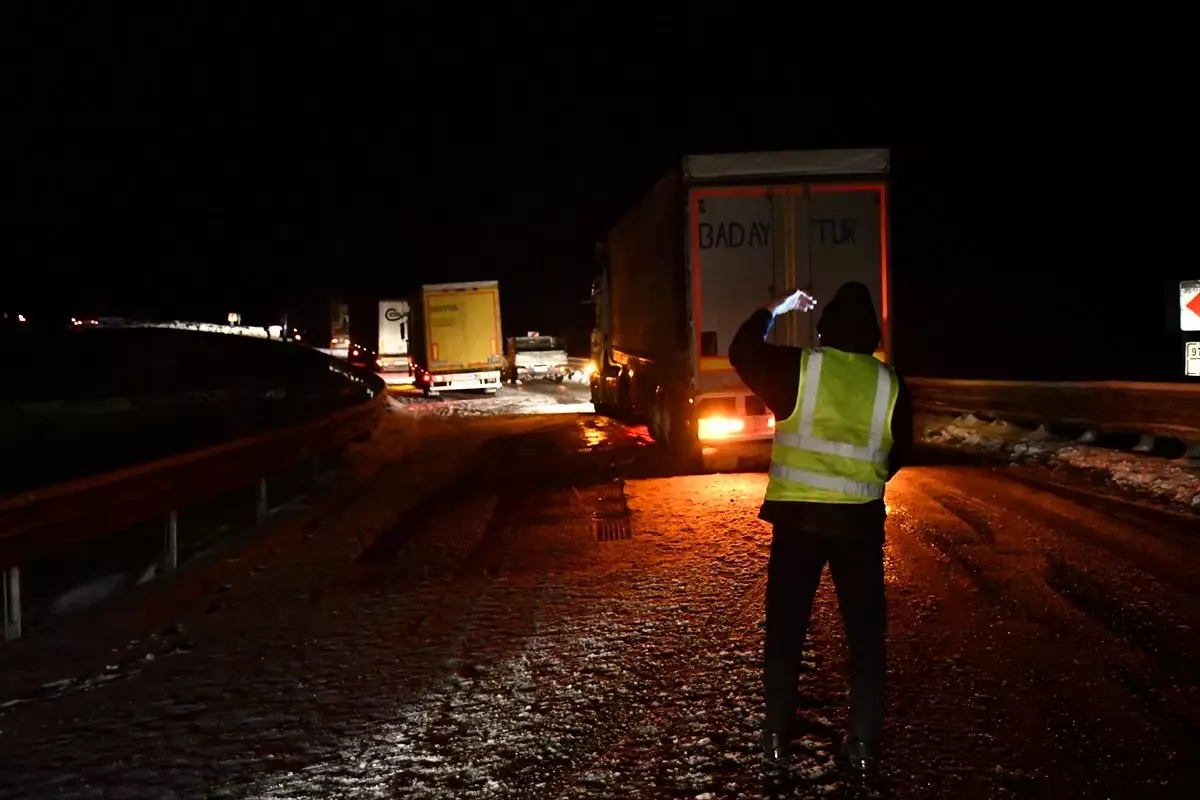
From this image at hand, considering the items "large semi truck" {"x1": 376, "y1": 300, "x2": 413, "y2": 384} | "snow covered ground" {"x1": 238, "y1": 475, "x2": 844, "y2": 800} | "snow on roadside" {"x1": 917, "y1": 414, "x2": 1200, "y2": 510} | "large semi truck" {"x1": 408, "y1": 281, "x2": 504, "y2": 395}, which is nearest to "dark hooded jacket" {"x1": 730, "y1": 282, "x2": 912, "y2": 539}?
"snow covered ground" {"x1": 238, "y1": 475, "x2": 844, "y2": 800}

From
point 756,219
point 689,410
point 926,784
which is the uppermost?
point 756,219

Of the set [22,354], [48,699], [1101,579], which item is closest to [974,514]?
[1101,579]

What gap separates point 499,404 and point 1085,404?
58.7 feet

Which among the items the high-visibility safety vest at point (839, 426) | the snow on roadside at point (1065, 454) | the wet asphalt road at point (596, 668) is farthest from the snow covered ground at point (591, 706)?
the snow on roadside at point (1065, 454)

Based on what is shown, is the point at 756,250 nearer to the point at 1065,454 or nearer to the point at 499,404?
the point at 1065,454

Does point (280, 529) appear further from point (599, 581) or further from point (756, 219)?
point (756, 219)

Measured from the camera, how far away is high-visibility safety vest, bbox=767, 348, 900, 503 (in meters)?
4.58

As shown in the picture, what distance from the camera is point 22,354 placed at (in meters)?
20.2

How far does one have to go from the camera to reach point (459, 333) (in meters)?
32.7

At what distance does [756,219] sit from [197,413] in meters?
10.8

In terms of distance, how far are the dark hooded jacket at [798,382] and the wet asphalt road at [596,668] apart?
1.01 m

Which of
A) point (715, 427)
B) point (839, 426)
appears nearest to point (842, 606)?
point (839, 426)

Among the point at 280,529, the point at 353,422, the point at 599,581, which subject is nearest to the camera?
the point at 599,581

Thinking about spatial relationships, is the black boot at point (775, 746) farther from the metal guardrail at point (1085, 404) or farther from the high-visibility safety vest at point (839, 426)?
the metal guardrail at point (1085, 404)
